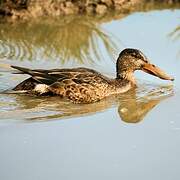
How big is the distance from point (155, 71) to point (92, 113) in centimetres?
142

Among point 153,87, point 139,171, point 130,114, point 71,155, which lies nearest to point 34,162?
point 71,155

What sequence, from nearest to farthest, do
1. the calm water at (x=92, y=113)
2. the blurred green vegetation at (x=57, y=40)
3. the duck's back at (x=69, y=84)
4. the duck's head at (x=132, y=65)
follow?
the calm water at (x=92, y=113), the duck's back at (x=69, y=84), the duck's head at (x=132, y=65), the blurred green vegetation at (x=57, y=40)

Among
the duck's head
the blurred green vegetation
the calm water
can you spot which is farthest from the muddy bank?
the duck's head

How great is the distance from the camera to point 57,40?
10141 millimetres

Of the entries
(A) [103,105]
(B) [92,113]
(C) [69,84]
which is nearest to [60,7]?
(C) [69,84]

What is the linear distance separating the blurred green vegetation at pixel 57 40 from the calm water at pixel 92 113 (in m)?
0.01

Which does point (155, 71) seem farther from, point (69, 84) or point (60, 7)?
point (60, 7)

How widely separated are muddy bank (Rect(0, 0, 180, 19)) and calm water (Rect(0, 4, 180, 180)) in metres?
0.48

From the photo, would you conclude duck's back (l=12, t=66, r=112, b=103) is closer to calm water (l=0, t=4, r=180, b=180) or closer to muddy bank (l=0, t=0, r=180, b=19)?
calm water (l=0, t=4, r=180, b=180)

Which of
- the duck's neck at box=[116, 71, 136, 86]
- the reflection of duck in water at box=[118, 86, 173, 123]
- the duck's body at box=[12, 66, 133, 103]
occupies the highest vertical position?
the duck's body at box=[12, 66, 133, 103]

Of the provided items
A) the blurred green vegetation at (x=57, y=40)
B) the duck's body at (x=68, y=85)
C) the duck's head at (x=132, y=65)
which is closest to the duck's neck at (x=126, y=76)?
the duck's head at (x=132, y=65)

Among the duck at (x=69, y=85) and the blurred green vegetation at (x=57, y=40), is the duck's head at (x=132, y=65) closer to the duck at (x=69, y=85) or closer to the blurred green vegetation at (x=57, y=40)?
the duck at (x=69, y=85)

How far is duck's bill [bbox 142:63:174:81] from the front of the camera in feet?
25.9

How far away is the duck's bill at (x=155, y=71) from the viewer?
7902mm
